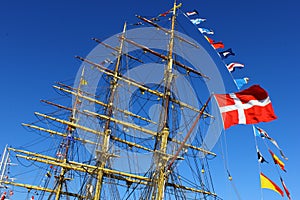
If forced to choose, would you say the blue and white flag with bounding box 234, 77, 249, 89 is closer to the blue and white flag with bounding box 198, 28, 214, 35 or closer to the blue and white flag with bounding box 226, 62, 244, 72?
the blue and white flag with bounding box 226, 62, 244, 72

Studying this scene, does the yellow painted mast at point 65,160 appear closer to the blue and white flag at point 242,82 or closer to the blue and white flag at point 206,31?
the blue and white flag at point 206,31

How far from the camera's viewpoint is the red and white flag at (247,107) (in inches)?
Answer: 552

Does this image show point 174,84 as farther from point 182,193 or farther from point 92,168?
point 92,168

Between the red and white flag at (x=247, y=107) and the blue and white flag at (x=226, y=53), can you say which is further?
the blue and white flag at (x=226, y=53)

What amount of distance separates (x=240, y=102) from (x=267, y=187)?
12.0ft

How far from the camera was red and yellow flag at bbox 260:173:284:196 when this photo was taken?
44.4 feet

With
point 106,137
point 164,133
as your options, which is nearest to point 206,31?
point 164,133

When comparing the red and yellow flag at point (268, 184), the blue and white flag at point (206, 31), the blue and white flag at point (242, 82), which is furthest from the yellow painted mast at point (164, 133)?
the red and yellow flag at point (268, 184)

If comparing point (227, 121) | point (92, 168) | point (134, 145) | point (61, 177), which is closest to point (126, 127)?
point (134, 145)

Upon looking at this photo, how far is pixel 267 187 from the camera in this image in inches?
536

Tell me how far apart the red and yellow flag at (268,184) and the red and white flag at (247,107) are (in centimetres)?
230

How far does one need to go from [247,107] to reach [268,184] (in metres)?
3.24

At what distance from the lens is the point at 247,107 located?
571 inches

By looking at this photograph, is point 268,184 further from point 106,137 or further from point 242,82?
point 106,137
